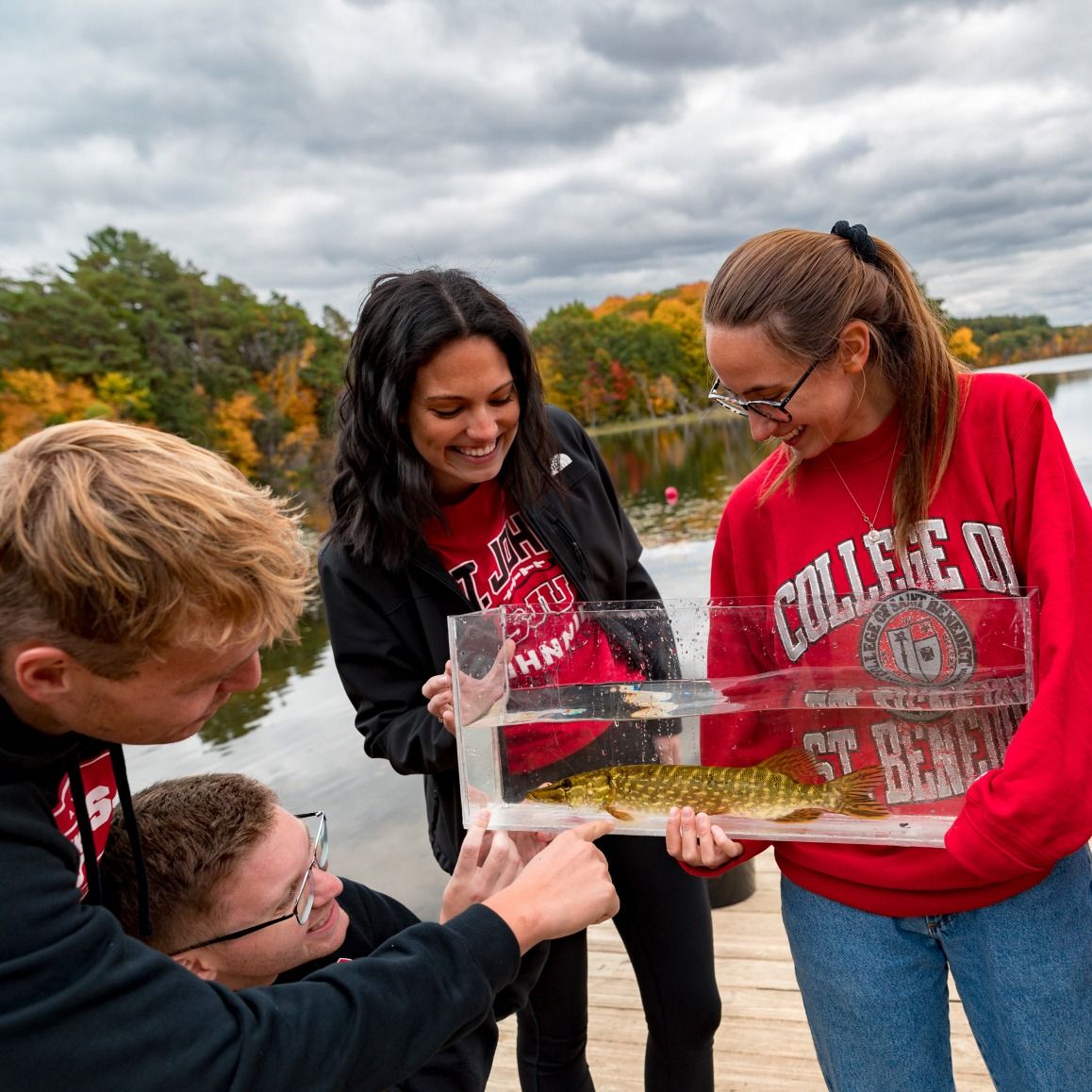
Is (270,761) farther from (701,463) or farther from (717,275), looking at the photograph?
(701,463)

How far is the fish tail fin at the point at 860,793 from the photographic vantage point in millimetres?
1624

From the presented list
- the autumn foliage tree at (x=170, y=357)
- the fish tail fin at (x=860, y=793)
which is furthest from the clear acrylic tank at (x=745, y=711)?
the autumn foliage tree at (x=170, y=357)

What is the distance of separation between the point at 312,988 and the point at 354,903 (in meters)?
0.78

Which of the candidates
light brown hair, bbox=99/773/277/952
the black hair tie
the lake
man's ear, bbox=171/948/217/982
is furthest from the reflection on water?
man's ear, bbox=171/948/217/982

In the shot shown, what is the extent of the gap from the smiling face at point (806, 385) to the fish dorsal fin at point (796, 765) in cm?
58

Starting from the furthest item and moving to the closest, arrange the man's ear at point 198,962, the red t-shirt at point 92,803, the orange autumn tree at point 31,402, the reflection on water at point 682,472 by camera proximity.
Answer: the orange autumn tree at point 31,402, the reflection on water at point 682,472, the man's ear at point 198,962, the red t-shirt at point 92,803

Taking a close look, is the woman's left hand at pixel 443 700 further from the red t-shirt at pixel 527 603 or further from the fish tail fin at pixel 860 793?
the fish tail fin at pixel 860 793

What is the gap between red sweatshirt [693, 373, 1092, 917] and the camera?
142 cm

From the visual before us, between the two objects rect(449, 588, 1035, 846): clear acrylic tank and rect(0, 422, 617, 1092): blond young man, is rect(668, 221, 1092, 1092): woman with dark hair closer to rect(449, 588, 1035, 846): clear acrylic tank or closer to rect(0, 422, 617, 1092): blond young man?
rect(449, 588, 1035, 846): clear acrylic tank

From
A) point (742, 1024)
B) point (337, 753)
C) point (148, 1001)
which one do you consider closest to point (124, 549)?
point (148, 1001)

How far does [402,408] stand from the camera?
7.01 feet

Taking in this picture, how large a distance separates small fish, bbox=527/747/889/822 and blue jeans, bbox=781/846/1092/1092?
20 centimetres

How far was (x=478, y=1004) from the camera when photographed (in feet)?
3.97

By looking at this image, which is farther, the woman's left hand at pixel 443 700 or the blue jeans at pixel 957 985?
the woman's left hand at pixel 443 700
